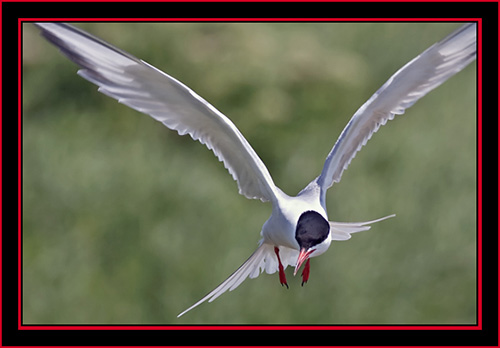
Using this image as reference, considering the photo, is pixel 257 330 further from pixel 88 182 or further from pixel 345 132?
pixel 88 182

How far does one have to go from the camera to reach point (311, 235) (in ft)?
8.45

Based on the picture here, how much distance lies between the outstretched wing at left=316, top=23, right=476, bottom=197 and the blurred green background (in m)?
2.41

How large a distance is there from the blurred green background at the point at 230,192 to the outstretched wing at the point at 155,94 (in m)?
2.48

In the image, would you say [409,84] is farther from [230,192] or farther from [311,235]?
[230,192]

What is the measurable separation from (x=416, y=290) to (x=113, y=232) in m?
2.18

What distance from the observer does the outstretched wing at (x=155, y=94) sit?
8.49 feet

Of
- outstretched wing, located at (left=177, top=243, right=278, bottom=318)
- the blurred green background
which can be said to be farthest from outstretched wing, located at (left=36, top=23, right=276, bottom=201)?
the blurred green background

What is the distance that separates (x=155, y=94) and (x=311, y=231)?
691mm

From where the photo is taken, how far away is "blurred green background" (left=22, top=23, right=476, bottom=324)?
552 centimetres

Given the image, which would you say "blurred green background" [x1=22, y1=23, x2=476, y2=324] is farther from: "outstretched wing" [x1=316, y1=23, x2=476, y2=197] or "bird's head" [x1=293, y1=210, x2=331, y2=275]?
"bird's head" [x1=293, y1=210, x2=331, y2=275]

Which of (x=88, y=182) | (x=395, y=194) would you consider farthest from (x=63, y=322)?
(x=395, y=194)

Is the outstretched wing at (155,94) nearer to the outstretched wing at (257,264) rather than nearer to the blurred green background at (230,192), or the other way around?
the outstretched wing at (257,264)

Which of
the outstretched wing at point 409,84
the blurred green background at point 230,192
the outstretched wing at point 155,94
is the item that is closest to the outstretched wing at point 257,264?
the outstretched wing at point 155,94

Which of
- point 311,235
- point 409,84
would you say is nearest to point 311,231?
point 311,235
